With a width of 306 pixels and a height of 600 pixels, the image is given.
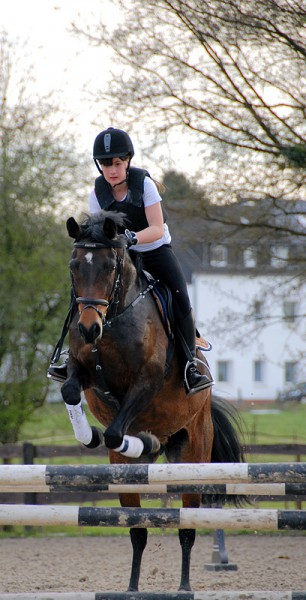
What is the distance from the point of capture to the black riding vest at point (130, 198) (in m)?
5.88

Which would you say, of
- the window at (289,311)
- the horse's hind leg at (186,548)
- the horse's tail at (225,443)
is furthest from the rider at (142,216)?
the window at (289,311)

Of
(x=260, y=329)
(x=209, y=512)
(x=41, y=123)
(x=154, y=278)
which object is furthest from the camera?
(x=41, y=123)

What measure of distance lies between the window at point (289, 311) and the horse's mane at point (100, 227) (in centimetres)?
549

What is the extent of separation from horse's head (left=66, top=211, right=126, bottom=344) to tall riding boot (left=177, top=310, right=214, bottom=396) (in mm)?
851

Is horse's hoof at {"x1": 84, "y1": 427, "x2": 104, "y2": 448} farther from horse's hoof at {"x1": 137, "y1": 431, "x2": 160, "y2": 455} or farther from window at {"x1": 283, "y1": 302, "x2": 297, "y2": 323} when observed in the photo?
window at {"x1": 283, "y1": 302, "x2": 297, "y2": 323}

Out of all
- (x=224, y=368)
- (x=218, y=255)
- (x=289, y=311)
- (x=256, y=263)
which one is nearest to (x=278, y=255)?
(x=256, y=263)

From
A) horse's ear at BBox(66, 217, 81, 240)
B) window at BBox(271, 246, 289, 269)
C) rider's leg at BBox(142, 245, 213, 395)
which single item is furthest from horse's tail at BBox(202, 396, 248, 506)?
window at BBox(271, 246, 289, 269)

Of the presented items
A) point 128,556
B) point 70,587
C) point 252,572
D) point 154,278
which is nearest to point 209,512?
point 154,278

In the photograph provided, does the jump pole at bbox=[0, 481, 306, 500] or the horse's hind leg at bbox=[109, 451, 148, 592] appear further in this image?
the horse's hind leg at bbox=[109, 451, 148, 592]

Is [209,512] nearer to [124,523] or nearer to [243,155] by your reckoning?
[124,523]

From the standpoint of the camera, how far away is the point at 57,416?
13852 millimetres

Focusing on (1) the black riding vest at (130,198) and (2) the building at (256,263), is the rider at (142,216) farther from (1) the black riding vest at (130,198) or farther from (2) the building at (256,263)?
(2) the building at (256,263)

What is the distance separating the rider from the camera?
5.74 metres

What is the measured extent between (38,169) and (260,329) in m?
4.82
